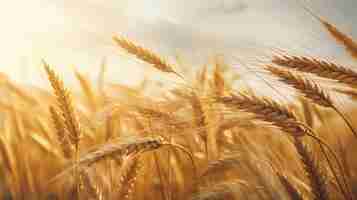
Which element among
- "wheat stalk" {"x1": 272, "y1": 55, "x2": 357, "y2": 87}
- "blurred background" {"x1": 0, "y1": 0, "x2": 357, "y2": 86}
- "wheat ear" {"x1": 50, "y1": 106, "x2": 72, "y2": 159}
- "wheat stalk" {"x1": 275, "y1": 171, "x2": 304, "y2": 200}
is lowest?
"wheat stalk" {"x1": 275, "y1": 171, "x2": 304, "y2": 200}


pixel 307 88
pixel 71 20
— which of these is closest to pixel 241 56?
pixel 307 88

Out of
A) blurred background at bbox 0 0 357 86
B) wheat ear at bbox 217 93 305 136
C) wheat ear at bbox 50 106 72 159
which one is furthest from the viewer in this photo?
blurred background at bbox 0 0 357 86

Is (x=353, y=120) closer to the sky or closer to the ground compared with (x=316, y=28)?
closer to the ground

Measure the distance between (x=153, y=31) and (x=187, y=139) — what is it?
0.92ft

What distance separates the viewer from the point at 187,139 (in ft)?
3.38

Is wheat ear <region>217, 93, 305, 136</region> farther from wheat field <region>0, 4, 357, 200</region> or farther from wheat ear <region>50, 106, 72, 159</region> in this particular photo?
wheat ear <region>50, 106, 72, 159</region>

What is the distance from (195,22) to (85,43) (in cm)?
24

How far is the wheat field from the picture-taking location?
A: 3.01 ft

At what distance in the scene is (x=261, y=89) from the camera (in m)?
1.08

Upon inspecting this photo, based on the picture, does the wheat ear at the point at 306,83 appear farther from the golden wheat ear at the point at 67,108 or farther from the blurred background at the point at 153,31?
the golden wheat ear at the point at 67,108

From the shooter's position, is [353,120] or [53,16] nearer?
[353,120]

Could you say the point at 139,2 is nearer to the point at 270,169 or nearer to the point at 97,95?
the point at 97,95

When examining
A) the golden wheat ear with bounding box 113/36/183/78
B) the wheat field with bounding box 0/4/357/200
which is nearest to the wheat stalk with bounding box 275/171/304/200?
the wheat field with bounding box 0/4/357/200

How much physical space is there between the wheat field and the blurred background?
52 mm
